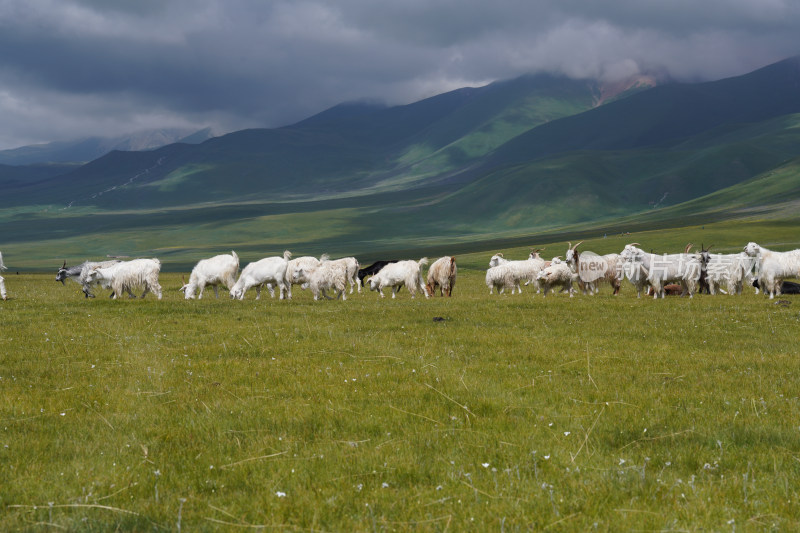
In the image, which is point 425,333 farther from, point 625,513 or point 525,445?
point 625,513

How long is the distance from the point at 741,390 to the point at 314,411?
6.64 metres

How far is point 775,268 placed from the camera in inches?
969

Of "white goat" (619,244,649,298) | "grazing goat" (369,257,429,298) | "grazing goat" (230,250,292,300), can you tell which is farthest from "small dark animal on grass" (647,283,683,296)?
"grazing goat" (230,250,292,300)

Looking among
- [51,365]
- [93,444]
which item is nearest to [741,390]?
[93,444]

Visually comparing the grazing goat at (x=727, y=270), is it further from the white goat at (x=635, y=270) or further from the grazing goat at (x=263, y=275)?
the grazing goat at (x=263, y=275)

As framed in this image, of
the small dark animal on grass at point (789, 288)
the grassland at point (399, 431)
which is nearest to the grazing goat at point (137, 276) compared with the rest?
the grassland at point (399, 431)

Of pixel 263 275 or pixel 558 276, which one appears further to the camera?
pixel 558 276

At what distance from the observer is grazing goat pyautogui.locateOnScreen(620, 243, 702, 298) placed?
84.1ft

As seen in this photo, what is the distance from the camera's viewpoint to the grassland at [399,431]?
5707mm

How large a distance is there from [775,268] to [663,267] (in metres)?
4.17

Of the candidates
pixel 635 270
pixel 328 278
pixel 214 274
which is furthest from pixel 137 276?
pixel 635 270

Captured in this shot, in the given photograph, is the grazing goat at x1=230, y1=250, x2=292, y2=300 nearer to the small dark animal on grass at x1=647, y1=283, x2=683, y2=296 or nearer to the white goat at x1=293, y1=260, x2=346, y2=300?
the white goat at x1=293, y1=260, x2=346, y2=300

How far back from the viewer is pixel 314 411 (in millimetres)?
8594

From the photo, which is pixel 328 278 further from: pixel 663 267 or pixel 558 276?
pixel 663 267
